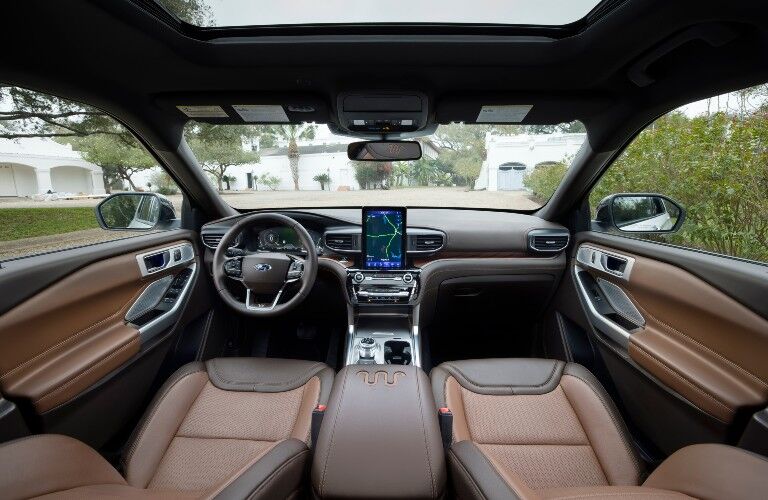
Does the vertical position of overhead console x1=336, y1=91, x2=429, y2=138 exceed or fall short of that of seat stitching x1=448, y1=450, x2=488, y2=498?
it exceeds it

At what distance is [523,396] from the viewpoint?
1.95 metres

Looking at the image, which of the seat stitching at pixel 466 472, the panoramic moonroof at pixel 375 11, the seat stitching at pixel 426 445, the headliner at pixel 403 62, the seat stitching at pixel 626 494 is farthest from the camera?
the panoramic moonroof at pixel 375 11

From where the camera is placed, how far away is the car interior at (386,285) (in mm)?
1227

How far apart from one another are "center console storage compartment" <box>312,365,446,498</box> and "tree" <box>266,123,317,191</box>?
179 centimetres

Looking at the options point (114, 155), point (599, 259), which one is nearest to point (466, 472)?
point (599, 259)

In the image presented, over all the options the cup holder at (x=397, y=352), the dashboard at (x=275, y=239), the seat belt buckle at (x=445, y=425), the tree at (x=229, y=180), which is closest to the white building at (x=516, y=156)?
the cup holder at (x=397, y=352)

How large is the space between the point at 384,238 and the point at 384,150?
58 cm

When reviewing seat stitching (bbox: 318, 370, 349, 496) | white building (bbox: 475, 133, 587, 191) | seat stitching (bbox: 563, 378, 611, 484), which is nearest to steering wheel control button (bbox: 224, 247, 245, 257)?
seat stitching (bbox: 318, 370, 349, 496)

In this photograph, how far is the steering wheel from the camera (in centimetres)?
214

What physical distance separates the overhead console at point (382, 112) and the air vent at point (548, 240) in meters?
1.10

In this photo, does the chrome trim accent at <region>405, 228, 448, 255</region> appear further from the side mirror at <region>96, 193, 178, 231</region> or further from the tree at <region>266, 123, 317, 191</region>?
the side mirror at <region>96, 193, 178, 231</region>

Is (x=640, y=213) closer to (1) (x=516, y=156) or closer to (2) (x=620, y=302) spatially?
(2) (x=620, y=302)

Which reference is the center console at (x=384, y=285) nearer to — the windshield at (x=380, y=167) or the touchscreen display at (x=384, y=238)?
the touchscreen display at (x=384, y=238)

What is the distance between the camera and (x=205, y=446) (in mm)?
1642
